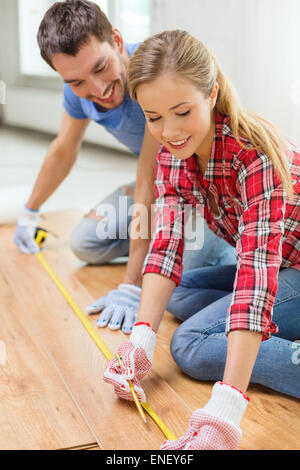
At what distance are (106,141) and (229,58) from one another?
108cm

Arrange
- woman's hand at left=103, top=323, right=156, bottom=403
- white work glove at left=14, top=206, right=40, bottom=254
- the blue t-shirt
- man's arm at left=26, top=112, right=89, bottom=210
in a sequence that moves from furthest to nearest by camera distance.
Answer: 1. white work glove at left=14, top=206, right=40, bottom=254
2. man's arm at left=26, top=112, right=89, bottom=210
3. the blue t-shirt
4. woman's hand at left=103, top=323, right=156, bottom=403

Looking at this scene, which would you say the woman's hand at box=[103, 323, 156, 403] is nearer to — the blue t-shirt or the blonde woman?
the blonde woman

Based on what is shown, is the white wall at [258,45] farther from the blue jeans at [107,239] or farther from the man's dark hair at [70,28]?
the man's dark hair at [70,28]

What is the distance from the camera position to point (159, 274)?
1389 mm

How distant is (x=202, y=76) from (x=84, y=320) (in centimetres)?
86

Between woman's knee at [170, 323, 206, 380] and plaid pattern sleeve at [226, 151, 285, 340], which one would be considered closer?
plaid pattern sleeve at [226, 151, 285, 340]

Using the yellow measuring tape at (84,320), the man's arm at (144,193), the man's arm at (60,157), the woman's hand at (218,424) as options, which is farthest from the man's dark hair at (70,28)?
the woman's hand at (218,424)

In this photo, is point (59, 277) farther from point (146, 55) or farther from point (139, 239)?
point (146, 55)

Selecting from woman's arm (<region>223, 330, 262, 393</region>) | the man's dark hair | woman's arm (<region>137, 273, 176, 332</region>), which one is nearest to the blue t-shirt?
the man's dark hair

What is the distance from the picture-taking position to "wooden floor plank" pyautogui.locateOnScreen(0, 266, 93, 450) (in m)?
1.17

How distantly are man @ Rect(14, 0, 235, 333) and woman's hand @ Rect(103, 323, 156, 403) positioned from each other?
0.35 m

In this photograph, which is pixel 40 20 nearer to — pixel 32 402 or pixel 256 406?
pixel 32 402

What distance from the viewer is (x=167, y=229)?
1432 millimetres
